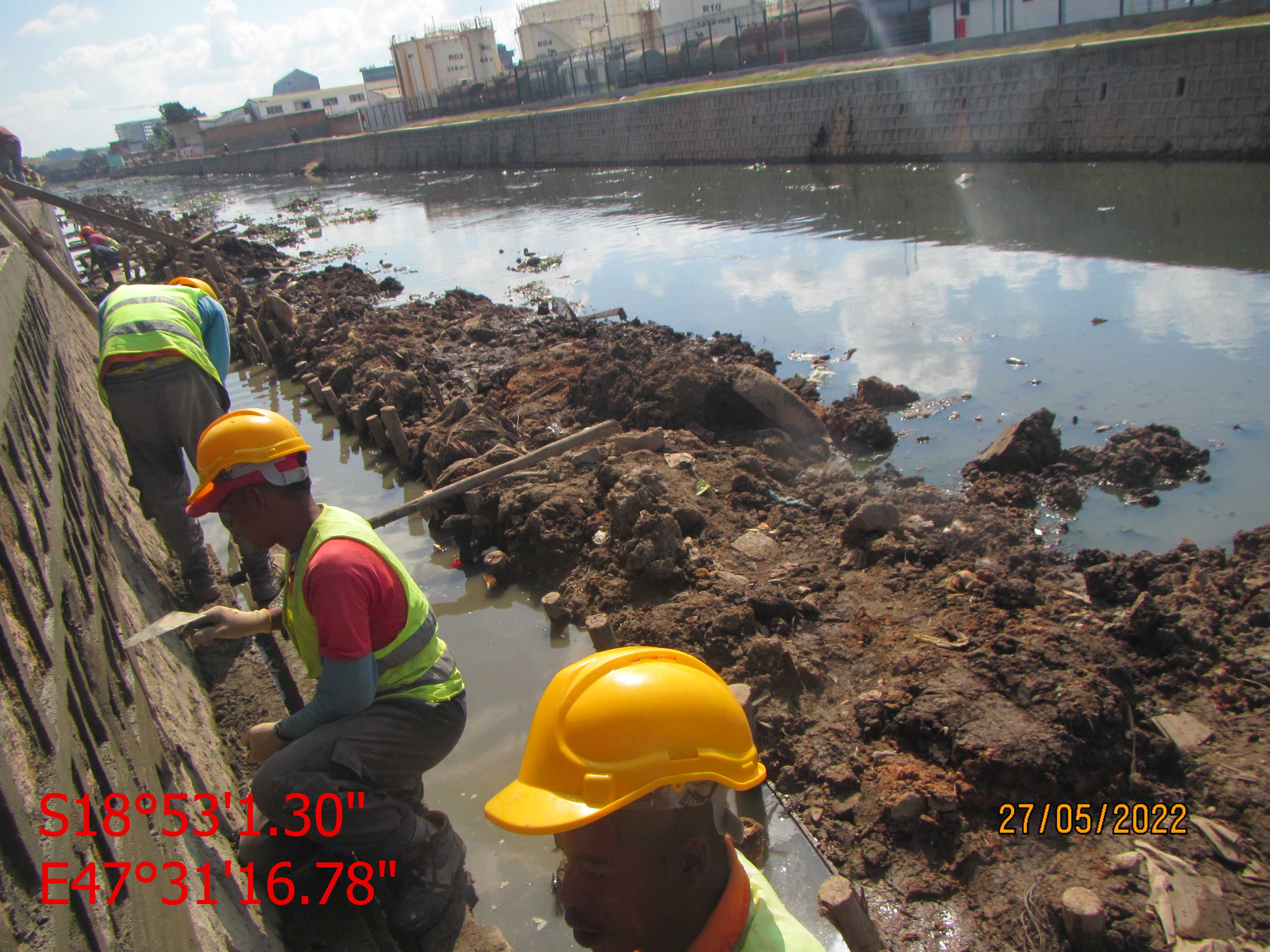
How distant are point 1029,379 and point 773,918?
312 inches

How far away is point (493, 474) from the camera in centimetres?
634

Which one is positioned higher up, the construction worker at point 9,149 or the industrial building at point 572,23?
the industrial building at point 572,23

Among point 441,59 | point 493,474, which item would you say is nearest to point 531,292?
point 493,474

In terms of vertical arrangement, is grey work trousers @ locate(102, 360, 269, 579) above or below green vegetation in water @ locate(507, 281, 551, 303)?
above

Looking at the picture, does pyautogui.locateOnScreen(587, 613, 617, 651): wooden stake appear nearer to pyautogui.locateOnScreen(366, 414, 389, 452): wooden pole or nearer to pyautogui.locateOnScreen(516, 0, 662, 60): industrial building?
pyautogui.locateOnScreen(366, 414, 389, 452): wooden pole

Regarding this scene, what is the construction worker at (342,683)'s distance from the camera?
8.36 feet

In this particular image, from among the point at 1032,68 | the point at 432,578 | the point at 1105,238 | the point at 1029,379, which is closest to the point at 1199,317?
the point at 1029,379

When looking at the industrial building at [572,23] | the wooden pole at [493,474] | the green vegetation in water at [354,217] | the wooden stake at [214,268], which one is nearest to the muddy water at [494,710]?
the wooden pole at [493,474]

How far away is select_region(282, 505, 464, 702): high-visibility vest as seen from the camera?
8.75ft

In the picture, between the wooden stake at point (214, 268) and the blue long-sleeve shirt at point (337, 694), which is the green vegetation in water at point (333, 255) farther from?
the blue long-sleeve shirt at point (337, 694)

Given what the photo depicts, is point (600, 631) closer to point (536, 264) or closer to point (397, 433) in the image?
point (397, 433)

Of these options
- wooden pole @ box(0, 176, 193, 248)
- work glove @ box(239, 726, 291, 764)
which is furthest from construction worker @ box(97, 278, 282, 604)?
wooden pole @ box(0, 176, 193, 248)

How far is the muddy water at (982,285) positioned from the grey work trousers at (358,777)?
4.95 metres

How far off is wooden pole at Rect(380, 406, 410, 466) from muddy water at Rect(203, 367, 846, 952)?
0.87ft
